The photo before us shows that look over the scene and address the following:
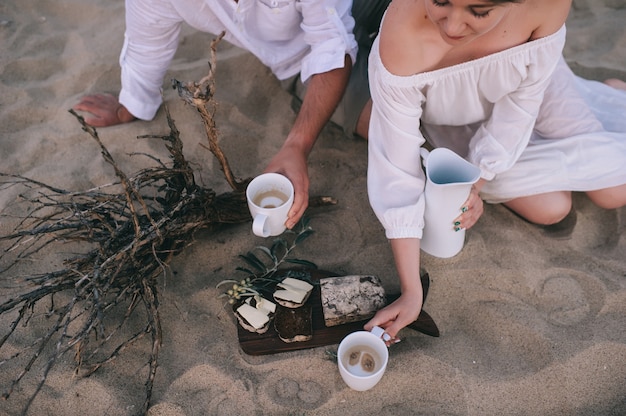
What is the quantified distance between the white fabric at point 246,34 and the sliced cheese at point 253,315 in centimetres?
92

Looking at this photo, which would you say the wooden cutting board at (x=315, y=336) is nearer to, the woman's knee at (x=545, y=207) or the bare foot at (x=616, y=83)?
the woman's knee at (x=545, y=207)

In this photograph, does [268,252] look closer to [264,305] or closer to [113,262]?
[264,305]

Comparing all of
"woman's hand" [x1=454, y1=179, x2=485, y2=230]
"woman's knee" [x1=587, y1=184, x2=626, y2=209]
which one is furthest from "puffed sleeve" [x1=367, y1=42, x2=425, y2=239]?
"woman's knee" [x1=587, y1=184, x2=626, y2=209]

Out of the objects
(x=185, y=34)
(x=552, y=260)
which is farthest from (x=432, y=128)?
(x=185, y=34)

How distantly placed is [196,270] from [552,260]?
1.27m

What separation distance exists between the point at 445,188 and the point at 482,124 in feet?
Result: 1.25

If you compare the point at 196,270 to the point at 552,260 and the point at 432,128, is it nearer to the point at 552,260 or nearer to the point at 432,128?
the point at 432,128

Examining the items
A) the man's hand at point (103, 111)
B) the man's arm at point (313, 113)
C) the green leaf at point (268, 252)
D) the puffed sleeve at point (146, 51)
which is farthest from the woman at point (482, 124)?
the man's hand at point (103, 111)

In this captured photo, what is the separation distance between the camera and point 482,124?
75.4 inches

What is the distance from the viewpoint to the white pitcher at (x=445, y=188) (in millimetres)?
1697

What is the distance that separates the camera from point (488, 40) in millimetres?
1715

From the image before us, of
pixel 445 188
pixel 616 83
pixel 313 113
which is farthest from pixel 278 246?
pixel 616 83

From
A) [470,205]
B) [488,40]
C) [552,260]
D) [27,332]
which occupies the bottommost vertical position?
[552,260]

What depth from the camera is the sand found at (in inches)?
64.9
